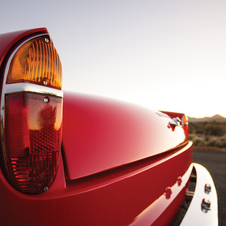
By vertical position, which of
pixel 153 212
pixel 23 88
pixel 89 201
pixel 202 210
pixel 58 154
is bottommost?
pixel 202 210

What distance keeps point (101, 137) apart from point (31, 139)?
1.02 feet

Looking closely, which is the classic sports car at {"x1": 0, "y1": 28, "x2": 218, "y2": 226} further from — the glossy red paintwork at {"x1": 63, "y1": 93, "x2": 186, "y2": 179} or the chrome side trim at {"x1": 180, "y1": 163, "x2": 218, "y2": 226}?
the chrome side trim at {"x1": 180, "y1": 163, "x2": 218, "y2": 226}

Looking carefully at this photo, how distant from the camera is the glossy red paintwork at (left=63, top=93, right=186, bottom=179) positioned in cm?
66

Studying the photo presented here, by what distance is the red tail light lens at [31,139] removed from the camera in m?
0.50

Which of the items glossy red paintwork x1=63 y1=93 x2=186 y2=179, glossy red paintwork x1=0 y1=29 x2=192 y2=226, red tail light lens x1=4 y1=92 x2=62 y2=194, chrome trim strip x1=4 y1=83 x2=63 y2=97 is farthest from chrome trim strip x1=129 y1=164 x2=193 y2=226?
chrome trim strip x1=4 y1=83 x2=63 y2=97

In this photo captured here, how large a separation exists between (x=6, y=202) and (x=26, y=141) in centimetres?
18

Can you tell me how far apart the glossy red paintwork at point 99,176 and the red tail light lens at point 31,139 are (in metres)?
0.04

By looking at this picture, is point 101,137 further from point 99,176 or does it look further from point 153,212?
point 153,212

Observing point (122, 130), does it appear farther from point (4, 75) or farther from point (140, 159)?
point (4, 75)

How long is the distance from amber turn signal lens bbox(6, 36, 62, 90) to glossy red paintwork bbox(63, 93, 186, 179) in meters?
0.19

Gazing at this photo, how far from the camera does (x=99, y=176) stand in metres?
0.70

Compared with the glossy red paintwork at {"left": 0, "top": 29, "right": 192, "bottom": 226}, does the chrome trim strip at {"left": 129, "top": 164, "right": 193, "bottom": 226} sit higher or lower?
lower

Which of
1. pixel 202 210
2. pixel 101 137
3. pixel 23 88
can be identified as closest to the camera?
pixel 23 88

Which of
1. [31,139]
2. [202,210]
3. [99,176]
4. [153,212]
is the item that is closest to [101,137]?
[99,176]
